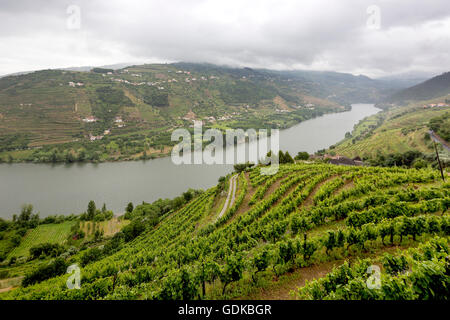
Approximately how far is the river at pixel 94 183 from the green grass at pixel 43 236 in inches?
212

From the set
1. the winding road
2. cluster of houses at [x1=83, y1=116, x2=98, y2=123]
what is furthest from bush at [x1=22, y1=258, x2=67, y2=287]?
cluster of houses at [x1=83, y1=116, x2=98, y2=123]

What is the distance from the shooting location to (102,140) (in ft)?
254

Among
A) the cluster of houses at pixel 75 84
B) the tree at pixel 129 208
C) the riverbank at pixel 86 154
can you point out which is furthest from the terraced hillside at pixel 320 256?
Result: the cluster of houses at pixel 75 84

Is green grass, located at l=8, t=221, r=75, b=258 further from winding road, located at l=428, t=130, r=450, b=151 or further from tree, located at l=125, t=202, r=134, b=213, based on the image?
winding road, located at l=428, t=130, r=450, b=151

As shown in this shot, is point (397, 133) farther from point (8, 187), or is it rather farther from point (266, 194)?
point (8, 187)

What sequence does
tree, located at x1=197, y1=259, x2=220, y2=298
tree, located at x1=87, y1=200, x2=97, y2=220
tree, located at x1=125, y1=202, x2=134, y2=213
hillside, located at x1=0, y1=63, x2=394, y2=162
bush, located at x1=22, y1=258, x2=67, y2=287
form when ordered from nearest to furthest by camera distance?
tree, located at x1=197, y1=259, x2=220, y2=298 < bush, located at x1=22, y1=258, x2=67, y2=287 < tree, located at x1=87, y1=200, x2=97, y2=220 < tree, located at x1=125, y1=202, x2=134, y2=213 < hillside, located at x1=0, y1=63, x2=394, y2=162

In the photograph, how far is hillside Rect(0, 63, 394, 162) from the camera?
6962 cm

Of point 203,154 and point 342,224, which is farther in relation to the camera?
point 203,154

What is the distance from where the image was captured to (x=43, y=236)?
1293 inches

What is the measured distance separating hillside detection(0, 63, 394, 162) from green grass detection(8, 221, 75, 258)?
32.0m

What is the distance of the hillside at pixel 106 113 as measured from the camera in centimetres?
6962

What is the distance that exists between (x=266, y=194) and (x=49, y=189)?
54040 millimetres

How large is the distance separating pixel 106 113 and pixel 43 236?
81.7 metres
